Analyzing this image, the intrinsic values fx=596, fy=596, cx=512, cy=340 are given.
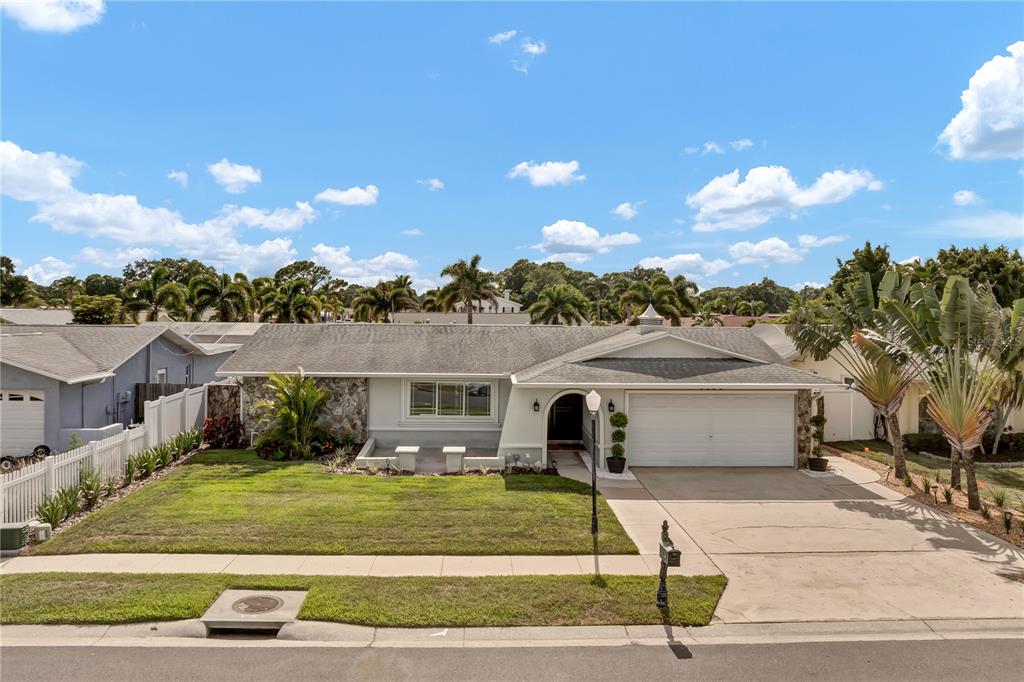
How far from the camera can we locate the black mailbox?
838cm

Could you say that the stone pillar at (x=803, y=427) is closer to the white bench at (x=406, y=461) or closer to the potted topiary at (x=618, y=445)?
the potted topiary at (x=618, y=445)

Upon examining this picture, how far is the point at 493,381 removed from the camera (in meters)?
19.4

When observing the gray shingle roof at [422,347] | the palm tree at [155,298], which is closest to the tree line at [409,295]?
the palm tree at [155,298]

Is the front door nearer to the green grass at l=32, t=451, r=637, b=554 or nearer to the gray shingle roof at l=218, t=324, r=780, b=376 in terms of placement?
the gray shingle roof at l=218, t=324, r=780, b=376

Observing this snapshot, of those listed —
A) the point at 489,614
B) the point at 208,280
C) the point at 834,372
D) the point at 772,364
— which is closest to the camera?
the point at 489,614

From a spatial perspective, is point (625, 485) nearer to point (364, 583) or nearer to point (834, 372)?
point (364, 583)

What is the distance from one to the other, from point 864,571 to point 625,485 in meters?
A: 6.03

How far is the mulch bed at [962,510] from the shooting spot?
39.9 ft

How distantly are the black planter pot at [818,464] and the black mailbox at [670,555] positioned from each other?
10.6 metres

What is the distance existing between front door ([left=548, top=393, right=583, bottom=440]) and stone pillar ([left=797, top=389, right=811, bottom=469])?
22.8 ft

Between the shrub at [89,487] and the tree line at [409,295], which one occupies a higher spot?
the tree line at [409,295]

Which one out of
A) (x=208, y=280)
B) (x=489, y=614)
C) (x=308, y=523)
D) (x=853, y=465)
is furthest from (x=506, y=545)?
(x=208, y=280)

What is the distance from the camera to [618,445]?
1641 centimetres

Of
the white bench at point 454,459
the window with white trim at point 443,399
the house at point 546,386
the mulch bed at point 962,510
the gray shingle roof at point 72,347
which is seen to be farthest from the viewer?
the window with white trim at point 443,399
